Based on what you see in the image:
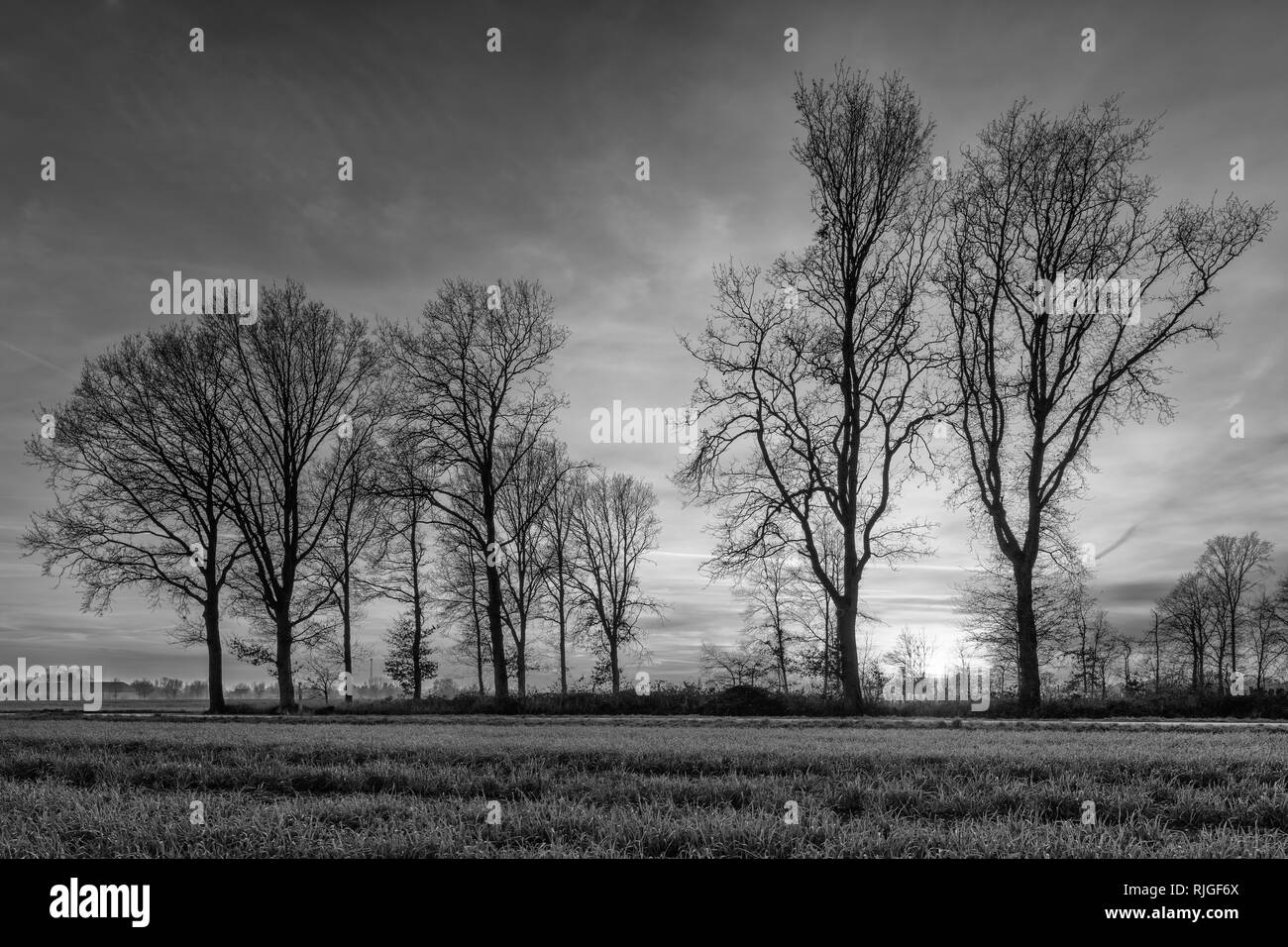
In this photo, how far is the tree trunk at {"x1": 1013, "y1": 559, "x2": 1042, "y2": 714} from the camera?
21.2 meters

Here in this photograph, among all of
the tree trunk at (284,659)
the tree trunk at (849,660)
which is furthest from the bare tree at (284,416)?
the tree trunk at (849,660)

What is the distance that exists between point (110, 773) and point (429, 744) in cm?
320

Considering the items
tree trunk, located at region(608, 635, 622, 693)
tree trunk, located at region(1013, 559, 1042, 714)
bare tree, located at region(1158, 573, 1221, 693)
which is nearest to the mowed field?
tree trunk, located at region(1013, 559, 1042, 714)

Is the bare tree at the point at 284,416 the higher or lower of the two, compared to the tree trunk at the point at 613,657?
higher

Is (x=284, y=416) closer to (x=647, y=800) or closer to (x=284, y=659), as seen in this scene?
(x=284, y=659)

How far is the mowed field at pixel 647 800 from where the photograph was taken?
3.91 metres

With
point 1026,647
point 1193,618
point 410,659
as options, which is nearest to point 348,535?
point 410,659

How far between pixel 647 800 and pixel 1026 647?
20.8 metres

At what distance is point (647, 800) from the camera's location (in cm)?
526

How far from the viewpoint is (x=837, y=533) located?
120 ft

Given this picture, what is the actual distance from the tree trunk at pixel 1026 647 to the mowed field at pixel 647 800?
13.6 m

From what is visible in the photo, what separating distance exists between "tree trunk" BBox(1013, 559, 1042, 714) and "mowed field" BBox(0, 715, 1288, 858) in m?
13.6

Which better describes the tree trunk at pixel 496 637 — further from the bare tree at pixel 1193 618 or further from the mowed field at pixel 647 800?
the bare tree at pixel 1193 618
